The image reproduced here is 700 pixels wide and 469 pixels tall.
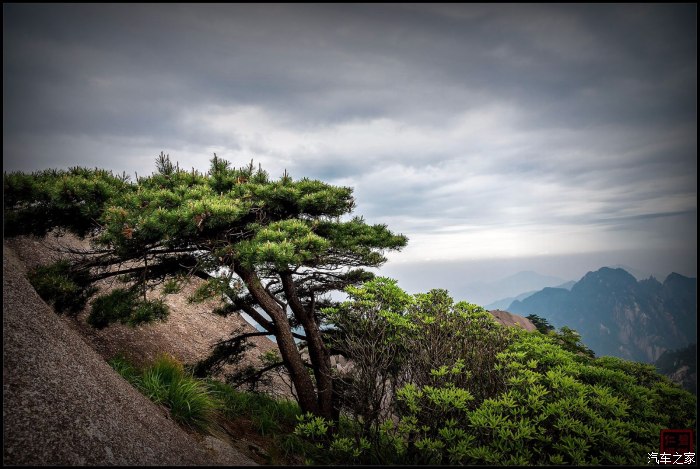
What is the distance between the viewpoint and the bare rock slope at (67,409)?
360 centimetres

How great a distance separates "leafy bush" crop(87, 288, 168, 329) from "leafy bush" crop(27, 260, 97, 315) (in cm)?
33

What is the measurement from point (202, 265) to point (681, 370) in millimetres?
148623

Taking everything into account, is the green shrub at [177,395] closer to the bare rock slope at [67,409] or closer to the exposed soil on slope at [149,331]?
the bare rock slope at [67,409]

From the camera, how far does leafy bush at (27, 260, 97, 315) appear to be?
18.2 feet

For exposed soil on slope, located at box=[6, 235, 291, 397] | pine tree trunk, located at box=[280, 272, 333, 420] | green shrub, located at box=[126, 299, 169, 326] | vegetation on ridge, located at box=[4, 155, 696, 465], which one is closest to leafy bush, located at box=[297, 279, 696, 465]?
vegetation on ridge, located at box=[4, 155, 696, 465]

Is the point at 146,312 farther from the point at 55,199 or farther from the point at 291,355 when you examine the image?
the point at 291,355

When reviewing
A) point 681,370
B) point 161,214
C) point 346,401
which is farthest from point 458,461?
point 681,370

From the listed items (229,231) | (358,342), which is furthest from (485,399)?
(229,231)

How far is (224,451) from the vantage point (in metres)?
5.42

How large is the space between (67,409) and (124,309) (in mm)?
2955

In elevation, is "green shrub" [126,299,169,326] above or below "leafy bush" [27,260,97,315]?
below

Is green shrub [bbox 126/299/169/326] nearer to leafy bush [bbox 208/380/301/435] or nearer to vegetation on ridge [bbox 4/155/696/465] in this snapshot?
vegetation on ridge [bbox 4/155/696/465]

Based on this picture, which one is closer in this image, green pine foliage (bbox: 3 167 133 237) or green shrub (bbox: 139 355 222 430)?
green pine foliage (bbox: 3 167 133 237)

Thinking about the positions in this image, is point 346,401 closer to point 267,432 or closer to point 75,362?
point 267,432
